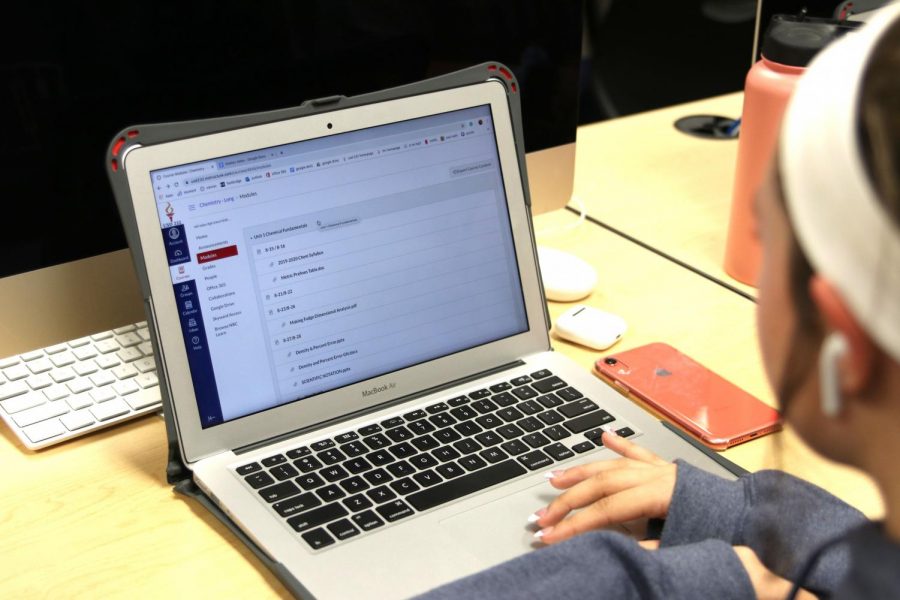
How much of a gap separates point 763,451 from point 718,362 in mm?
155

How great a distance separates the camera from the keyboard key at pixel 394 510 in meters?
0.79

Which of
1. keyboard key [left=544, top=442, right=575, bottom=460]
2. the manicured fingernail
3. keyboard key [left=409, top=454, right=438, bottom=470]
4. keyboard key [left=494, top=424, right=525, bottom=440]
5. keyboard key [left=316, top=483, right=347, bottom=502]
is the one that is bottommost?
the manicured fingernail

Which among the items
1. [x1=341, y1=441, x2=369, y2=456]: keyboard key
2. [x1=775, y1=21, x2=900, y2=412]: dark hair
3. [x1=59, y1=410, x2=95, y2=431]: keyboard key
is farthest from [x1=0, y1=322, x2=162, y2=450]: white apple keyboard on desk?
[x1=775, y1=21, x2=900, y2=412]: dark hair

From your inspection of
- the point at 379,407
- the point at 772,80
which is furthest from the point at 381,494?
the point at 772,80

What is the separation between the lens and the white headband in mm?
441

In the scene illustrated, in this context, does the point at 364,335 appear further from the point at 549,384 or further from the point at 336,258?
the point at 549,384

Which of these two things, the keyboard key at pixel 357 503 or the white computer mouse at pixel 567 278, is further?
the white computer mouse at pixel 567 278

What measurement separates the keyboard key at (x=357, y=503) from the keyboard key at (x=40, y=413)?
12.1 inches

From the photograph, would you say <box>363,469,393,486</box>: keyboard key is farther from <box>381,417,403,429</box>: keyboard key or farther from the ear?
the ear

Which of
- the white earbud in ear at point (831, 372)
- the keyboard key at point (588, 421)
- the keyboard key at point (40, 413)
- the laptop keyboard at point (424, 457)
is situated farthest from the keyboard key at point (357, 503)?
the white earbud in ear at point (831, 372)

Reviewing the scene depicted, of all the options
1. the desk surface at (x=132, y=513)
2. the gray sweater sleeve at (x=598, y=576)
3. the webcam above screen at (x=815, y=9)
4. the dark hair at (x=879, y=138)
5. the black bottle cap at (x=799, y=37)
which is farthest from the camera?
the webcam above screen at (x=815, y=9)

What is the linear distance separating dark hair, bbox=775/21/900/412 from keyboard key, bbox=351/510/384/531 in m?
0.40

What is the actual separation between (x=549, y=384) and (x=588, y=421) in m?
0.06

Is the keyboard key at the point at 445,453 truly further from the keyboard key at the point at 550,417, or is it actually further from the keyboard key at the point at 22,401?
the keyboard key at the point at 22,401
